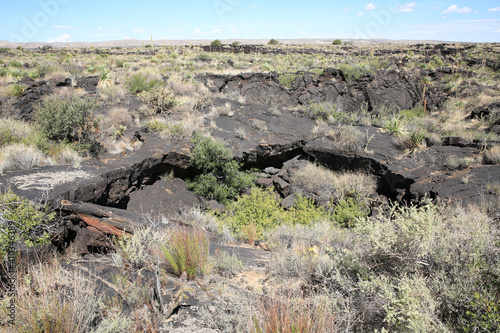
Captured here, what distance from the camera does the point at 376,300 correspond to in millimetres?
2707

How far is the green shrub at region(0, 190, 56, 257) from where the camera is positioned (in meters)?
3.51

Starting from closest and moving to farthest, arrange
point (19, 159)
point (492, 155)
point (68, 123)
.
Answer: point (19, 159), point (492, 155), point (68, 123)

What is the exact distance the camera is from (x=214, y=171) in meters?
9.89

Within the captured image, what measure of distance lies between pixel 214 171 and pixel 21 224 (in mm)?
6275

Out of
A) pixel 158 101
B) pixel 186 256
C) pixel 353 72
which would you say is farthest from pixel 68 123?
pixel 353 72

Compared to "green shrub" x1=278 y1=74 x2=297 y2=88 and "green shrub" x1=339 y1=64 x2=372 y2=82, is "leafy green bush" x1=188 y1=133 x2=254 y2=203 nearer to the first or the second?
"green shrub" x1=278 y1=74 x2=297 y2=88

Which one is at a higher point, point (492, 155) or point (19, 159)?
point (19, 159)

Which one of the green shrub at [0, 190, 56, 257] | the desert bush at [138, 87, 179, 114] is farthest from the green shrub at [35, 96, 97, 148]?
the green shrub at [0, 190, 56, 257]

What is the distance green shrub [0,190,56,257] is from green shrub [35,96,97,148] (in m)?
4.61

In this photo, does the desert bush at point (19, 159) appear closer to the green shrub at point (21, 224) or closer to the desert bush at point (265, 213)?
the green shrub at point (21, 224)

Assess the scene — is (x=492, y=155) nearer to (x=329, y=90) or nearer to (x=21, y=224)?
(x=329, y=90)

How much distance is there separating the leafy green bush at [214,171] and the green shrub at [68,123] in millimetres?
3345

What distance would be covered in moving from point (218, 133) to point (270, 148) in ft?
7.47

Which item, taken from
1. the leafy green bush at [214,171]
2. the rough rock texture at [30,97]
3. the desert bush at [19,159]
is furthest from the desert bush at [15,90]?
the leafy green bush at [214,171]
